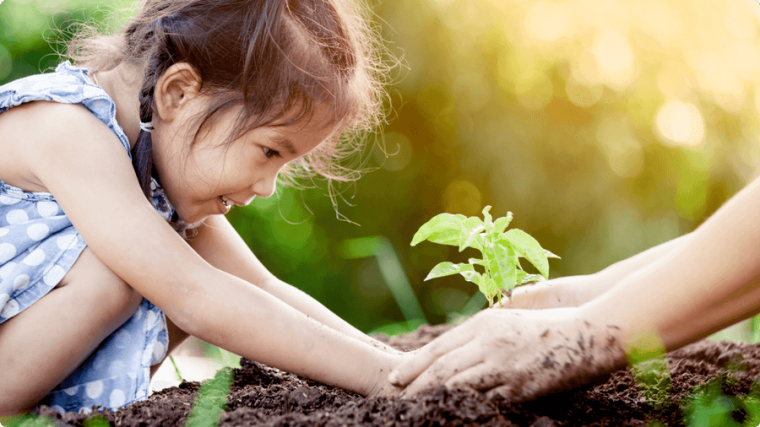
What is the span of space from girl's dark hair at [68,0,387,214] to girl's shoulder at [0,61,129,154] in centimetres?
10

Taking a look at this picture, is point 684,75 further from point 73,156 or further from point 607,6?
Result: point 73,156

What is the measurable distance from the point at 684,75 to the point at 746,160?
52cm

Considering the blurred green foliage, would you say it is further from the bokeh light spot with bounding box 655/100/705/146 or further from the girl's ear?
the girl's ear

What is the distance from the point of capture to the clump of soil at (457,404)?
86cm

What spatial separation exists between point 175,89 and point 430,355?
967 millimetres

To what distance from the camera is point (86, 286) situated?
121 centimetres

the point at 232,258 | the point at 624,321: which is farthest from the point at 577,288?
the point at 232,258

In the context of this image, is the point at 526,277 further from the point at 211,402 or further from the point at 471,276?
the point at 211,402

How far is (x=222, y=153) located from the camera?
1.37 m

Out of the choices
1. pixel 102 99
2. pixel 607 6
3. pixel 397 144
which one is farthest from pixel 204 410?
pixel 607 6

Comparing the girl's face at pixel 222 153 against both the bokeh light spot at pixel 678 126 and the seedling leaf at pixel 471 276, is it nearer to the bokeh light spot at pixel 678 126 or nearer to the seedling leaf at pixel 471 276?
the seedling leaf at pixel 471 276

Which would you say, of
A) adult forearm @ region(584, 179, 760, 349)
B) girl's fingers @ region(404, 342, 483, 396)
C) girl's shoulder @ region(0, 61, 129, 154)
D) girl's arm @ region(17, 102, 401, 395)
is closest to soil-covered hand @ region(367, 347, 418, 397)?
girl's arm @ region(17, 102, 401, 395)

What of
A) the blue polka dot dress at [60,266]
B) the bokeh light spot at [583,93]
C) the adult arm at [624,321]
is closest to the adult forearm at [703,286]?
the adult arm at [624,321]

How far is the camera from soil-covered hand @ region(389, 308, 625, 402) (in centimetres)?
88
